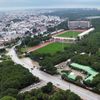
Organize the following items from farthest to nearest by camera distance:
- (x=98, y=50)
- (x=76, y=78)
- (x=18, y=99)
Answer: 1. (x=98, y=50)
2. (x=76, y=78)
3. (x=18, y=99)

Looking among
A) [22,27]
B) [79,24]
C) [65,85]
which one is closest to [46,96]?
[65,85]

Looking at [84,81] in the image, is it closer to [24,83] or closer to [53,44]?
[24,83]

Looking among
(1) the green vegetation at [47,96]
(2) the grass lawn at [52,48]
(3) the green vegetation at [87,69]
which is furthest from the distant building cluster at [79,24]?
(1) the green vegetation at [47,96]

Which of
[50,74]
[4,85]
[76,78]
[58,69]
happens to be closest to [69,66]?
A: [58,69]

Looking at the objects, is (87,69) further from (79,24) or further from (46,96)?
(79,24)

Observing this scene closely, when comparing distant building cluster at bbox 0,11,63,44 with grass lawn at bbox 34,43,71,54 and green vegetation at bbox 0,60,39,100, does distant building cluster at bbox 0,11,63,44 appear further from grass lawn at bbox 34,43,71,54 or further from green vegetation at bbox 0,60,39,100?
green vegetation at bbox 0,60,39,100

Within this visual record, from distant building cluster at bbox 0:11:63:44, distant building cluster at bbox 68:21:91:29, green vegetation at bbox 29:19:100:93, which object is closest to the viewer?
green vegetation at bbox 29:19:100:93

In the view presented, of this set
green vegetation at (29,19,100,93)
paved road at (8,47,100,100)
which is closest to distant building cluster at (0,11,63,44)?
green vegetation at (29,19,100,93)

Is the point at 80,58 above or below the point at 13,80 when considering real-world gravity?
below
